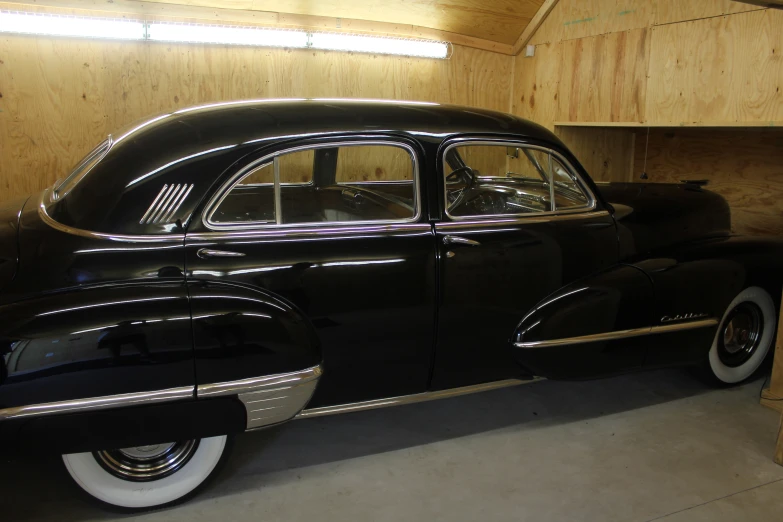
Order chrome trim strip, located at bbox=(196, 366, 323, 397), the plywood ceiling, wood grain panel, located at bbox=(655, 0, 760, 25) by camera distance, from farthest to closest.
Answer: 1. the plywood ceiling
2. wood grain panel, located at bbox=(655, 0, 760, 25)
3. chrome trim strip, located at bbox=(196, 366, 323, 397)

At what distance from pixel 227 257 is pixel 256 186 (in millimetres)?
589

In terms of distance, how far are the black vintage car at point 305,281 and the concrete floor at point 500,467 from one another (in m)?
0.28

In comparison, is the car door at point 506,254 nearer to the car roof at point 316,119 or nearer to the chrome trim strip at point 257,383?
the car roof at point 316,119

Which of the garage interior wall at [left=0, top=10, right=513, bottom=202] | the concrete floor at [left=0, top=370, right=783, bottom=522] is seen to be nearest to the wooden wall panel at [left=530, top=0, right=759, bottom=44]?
the garage interior wall at [left=0, top=10, right=513, bottom=202]

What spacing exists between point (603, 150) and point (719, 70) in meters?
1.46

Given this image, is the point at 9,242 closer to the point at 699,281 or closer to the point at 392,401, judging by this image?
the point at 392,401

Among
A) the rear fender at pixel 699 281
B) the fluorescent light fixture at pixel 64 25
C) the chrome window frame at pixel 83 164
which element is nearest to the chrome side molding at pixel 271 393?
the chrome window frame at pixel 83 164

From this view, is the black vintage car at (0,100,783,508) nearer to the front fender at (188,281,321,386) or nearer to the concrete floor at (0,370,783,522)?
the front fender at (188,281,321,386)

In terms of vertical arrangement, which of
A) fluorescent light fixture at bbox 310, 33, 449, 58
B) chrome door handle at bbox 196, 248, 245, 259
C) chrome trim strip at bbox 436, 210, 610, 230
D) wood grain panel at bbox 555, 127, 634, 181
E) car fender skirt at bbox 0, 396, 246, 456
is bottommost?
car fender skirt at bbox 0, 396, 246, 456

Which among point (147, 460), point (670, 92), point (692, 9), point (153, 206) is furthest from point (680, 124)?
point (147, 460)

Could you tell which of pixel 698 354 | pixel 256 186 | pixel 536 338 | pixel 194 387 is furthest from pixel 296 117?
pixel 698 354

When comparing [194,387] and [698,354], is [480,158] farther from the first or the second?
[194,387]

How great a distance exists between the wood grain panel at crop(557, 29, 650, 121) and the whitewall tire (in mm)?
1618

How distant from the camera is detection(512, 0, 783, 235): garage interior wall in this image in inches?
149
